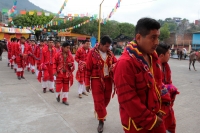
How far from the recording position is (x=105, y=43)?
3998 millimetres

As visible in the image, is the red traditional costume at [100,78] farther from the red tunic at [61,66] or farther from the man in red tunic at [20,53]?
the man in red tunic at [20,53]

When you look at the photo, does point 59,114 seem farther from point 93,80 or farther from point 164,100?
point 164,100

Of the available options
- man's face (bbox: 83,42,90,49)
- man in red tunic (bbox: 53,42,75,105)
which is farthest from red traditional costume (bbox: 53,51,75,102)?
man's face (bbox: 83,42,90,49)

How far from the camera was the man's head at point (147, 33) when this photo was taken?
197 centimetres

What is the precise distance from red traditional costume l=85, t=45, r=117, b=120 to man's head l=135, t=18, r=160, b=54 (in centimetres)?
205

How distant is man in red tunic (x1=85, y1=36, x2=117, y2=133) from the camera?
3941 millimetres

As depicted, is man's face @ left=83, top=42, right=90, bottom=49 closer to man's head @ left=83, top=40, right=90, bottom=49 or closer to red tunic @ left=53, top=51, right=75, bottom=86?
man's head @ left=83, top=40, right=90, bottom=49

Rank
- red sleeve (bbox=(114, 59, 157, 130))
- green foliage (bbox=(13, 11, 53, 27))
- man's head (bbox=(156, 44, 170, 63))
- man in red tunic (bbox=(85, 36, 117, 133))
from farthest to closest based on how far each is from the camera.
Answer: green foliage (bbox=(13, 11, 53, 27))
man in red tunic (bbox=(85, 36, 117, 133))
man's head (bbox=(156, 44, 170, 63))
red sleeve (bbox=(114, 59, 157, 130))

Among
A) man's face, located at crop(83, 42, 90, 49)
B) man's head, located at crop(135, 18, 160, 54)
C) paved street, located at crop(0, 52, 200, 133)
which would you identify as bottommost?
paved street, located at crop(0, 52, 200, 133)

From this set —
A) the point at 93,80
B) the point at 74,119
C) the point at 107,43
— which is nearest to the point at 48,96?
the point at 74,119

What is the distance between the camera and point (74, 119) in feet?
14.8

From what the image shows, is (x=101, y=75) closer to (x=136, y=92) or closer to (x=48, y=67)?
(x=136, y=92)

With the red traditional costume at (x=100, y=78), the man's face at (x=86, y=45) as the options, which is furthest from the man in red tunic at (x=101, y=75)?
the man's face at (x=86, y=45)

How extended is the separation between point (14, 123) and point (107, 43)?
2559 millimetres
